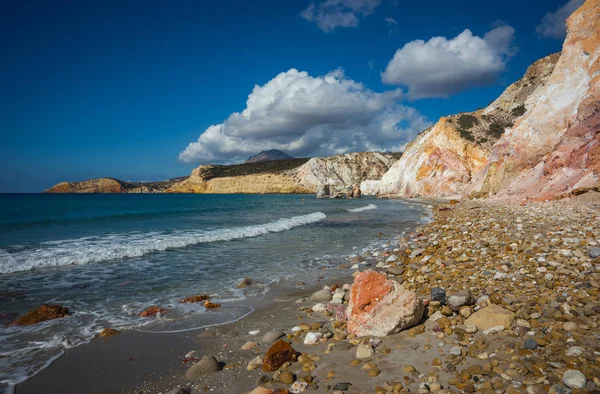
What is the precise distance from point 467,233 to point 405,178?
178 feet

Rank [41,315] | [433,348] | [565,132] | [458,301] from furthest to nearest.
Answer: [565,132] < [41,315] < [458,301] < [433,348]

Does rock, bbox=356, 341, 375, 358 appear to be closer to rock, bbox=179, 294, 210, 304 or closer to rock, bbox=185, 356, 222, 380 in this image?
rock, bbox=185, 356, 222, 380

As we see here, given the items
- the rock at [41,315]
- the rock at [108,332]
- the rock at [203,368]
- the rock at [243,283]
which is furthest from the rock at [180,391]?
the rock at [243,283]

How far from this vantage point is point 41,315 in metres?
5.92

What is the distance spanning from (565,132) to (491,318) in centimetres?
2397

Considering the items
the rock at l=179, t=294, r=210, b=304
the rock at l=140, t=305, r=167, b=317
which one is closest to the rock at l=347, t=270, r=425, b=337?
the rock at l=179, t=294, r=210, b=304

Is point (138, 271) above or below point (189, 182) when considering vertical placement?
below

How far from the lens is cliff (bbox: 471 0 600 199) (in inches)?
699

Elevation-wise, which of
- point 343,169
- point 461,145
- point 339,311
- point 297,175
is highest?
point 343,169

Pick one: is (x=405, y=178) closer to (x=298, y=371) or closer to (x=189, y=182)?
(x=298, y=371)

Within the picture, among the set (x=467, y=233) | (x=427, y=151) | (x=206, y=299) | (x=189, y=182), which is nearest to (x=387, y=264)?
(x=467, y=233)

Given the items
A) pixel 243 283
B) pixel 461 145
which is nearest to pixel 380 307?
pixel 243 283

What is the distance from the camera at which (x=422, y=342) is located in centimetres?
383

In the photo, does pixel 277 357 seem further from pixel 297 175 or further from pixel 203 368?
pixel 297 175
